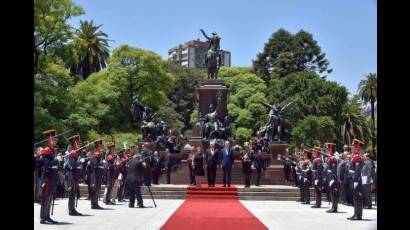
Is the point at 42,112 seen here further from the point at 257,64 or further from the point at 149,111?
the point at 257,64

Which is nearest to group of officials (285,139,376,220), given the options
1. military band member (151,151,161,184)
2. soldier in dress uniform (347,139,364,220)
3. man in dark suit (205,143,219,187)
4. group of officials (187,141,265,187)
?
soldier in dress uniform (347,139,364,220)

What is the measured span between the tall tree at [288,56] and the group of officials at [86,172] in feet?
173

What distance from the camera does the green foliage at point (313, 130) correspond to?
60906 millimetres

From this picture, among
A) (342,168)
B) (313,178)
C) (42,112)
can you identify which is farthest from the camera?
(42,112)

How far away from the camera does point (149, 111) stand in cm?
4038

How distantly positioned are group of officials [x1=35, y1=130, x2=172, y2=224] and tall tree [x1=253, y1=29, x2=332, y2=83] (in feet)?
173

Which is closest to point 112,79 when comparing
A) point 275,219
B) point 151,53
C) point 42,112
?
point 151,53

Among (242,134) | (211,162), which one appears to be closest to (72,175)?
(211,162)

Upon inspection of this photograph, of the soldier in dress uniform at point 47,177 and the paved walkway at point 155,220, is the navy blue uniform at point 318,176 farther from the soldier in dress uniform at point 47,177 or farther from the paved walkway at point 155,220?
the soldier in dress uniform at point 47,177

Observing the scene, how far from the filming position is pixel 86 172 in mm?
20234

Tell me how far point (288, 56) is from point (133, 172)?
2358 inches

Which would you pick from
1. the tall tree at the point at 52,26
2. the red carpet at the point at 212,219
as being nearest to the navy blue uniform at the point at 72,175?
the red carpet at the point at 212,219

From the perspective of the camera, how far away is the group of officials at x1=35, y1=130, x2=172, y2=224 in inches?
546
